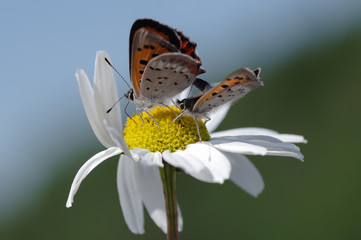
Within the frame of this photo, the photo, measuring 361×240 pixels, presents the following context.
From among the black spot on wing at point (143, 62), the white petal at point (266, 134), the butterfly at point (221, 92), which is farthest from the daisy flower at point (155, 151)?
the white petal at point (266, 134)

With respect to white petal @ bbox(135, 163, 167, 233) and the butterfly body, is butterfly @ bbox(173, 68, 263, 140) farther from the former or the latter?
white petal @ bbox(135, 163, 167, 233)

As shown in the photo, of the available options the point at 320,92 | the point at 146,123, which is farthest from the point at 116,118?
the point at 320,92

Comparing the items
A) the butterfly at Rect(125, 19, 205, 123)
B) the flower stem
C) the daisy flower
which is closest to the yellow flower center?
the daisy flower

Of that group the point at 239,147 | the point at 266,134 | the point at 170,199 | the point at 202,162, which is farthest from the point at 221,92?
Result: the point at 266,134

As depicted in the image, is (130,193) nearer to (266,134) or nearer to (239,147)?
(239,147)

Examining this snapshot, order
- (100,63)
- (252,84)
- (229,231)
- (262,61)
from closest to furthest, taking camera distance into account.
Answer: (252,84), (100,63), (229,231), (262,61)

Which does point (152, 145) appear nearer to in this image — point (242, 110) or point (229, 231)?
point (229, 231)
